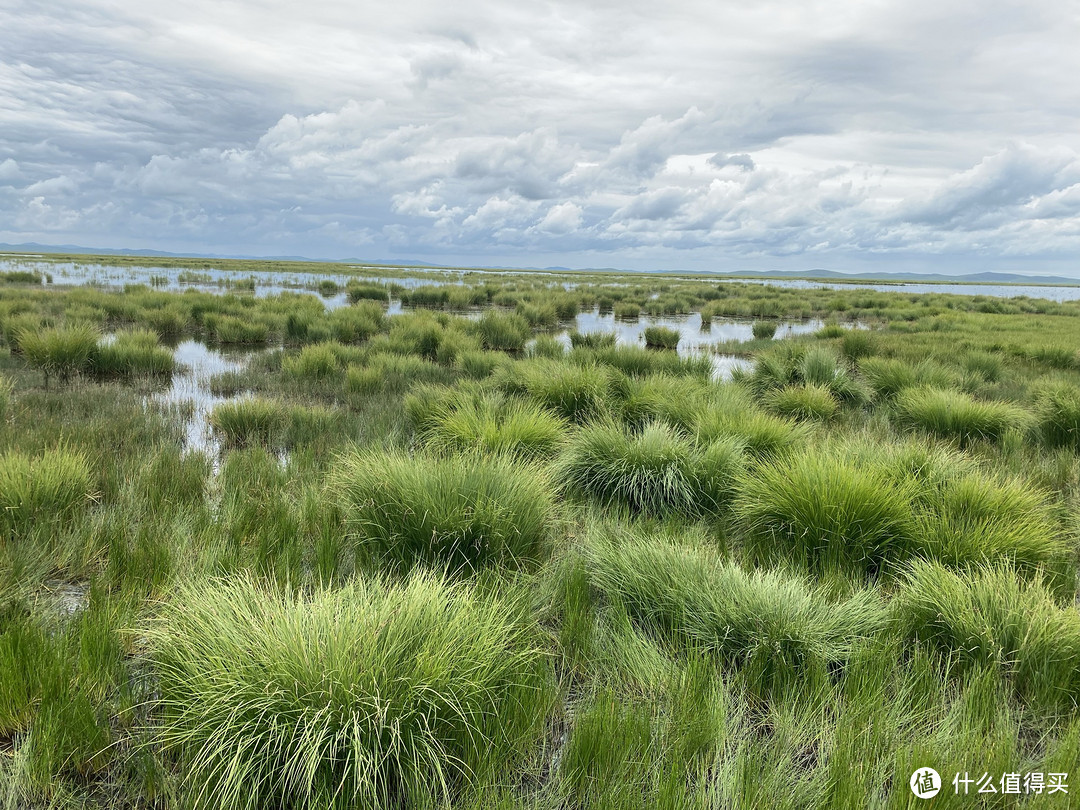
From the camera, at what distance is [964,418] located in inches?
291

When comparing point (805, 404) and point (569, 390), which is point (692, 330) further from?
point (569, 390)

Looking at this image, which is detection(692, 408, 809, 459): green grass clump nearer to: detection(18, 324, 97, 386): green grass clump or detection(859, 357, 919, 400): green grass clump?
detection(859, 357, 919, 400): green grass clump

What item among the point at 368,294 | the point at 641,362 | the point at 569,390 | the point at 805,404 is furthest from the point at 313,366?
the point at 368,294

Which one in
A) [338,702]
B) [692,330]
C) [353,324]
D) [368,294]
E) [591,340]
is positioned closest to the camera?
[338,702]

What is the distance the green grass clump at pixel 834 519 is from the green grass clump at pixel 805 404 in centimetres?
413

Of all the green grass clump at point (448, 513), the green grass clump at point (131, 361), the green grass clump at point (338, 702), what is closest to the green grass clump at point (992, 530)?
the green grass clump at point (448, 513)

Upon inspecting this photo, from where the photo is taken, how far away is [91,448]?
5.46 m

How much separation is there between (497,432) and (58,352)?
921 centimetres

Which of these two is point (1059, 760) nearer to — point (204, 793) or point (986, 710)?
point (986, 710)

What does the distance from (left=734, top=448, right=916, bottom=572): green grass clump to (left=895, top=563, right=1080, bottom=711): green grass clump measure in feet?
2.21

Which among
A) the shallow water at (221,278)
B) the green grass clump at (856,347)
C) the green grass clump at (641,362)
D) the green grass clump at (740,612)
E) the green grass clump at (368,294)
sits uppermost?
the shallow water at (221,278)

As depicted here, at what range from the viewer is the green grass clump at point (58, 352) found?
9.95 m

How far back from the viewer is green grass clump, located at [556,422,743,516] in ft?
16.4

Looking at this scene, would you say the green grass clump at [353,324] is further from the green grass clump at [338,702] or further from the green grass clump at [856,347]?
the green grass clump at [338,702]
